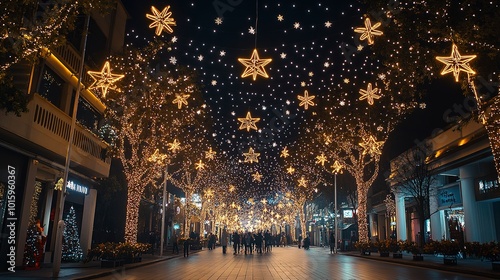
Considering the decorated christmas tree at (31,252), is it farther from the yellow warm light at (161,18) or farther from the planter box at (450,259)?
the planter box at (450,259)

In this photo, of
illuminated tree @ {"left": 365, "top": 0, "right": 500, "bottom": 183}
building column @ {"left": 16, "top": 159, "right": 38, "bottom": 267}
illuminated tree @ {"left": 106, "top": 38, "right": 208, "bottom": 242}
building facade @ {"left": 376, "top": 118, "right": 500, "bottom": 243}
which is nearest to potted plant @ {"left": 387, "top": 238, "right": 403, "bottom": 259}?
building facade @ {"left": 376, "top": 118, "right": 500, "bottom": 243}

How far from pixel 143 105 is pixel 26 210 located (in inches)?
285

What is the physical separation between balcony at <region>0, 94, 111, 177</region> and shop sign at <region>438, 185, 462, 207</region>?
2238cm

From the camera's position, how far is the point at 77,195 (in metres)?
24.3

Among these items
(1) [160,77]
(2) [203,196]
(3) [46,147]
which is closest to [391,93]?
(1) [160,77]

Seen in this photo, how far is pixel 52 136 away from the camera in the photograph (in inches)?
699

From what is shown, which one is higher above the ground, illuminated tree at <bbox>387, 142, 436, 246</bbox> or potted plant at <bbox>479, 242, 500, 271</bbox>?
illuminated tree at <bbox>387, 142, 436, 246</bbox>

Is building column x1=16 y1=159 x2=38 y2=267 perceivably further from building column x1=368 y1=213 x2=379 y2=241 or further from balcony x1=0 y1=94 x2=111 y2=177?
building column x1=368 y1=213 x2=379 y2=241

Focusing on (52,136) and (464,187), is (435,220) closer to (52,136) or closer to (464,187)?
(464,187)

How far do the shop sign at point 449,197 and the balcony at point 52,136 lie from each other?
2238 centimetres

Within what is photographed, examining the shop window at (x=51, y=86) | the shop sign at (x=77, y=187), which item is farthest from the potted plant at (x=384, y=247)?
the shop window at (x=51, y=86)

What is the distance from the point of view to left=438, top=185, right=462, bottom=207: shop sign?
2807 centimetres

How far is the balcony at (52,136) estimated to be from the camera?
49.5 feet

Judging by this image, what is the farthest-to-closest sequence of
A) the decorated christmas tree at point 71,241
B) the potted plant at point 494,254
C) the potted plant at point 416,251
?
the potted plant at point 416,251
the decorated christmas tree at point 71,241
the potted plant at point 494,254
